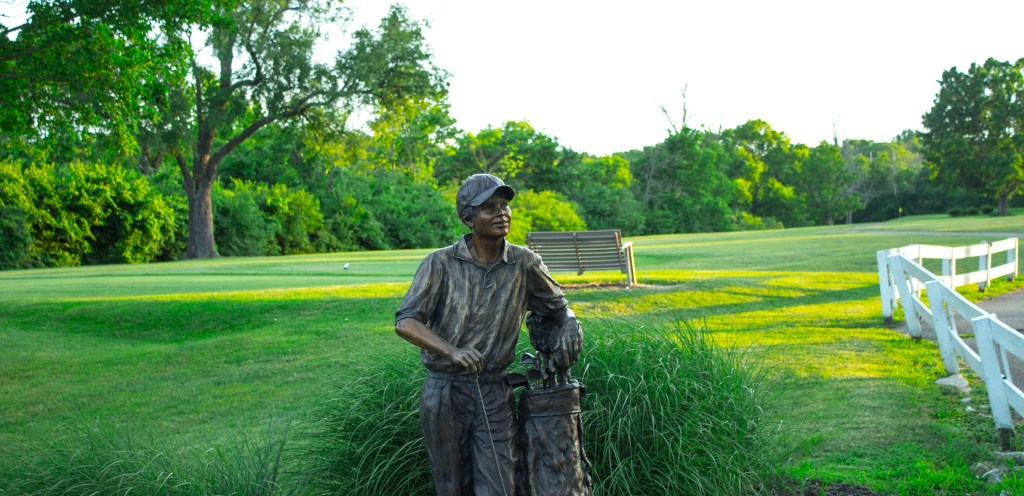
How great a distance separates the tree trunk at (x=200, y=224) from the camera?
3469 centimetres

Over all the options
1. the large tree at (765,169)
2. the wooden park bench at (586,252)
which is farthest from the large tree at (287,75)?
the large tree at (765,169)

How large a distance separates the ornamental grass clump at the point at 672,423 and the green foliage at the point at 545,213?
4576cm

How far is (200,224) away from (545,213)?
2272cm

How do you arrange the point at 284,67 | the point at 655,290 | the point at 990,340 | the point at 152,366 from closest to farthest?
the point at 990,340 < the point at 152,366 < the point at 655,290 < the point at 284,67

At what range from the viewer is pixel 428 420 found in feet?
12.4

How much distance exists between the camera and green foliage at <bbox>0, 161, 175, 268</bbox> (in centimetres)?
3000

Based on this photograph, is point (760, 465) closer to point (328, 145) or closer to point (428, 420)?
point (428, 420)

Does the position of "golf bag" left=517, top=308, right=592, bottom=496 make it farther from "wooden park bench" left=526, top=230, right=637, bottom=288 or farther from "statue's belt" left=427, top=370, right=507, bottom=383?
"wooden park bench" left=526, top=230, right=637, bottom=288

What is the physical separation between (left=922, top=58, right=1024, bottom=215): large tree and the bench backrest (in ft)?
198

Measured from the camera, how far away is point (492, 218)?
12.4 feet

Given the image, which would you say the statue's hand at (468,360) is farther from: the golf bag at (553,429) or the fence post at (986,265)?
the fence post at (986,265)

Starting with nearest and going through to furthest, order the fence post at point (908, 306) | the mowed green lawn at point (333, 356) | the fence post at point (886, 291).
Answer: the mowed green lawn at point (333, 356)
the fence post at point (908, 306)
the fence post at point (886, 291)

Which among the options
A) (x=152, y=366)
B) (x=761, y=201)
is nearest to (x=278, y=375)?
(x=152, y=366)

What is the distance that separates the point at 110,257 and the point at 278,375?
26.4 metres
